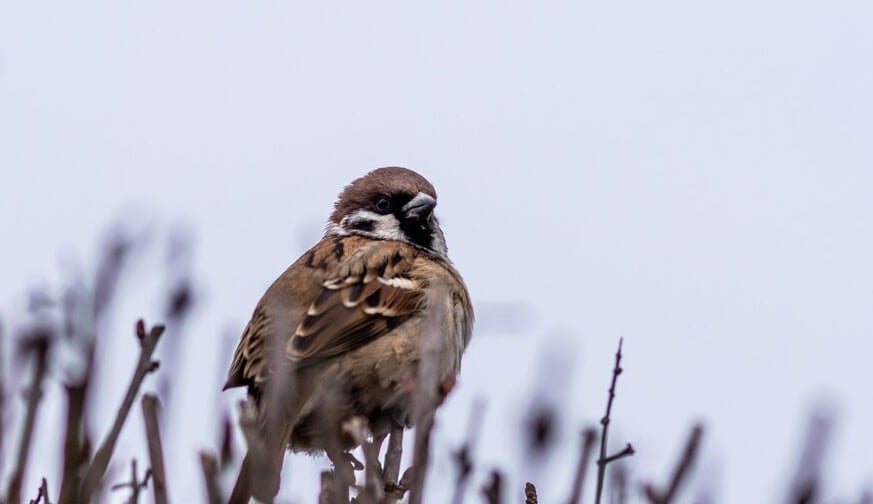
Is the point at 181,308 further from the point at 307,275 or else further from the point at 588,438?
the point at 307,275

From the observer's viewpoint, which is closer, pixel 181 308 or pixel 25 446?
pixel 25 446

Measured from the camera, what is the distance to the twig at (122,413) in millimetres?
1944

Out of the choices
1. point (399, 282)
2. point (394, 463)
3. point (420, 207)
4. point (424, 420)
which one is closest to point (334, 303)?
point (399, 282)

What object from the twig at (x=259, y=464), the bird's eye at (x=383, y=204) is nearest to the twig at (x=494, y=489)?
the twig at (x=259, y=464)

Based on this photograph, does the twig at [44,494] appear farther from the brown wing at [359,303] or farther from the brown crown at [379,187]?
the brown crown at [379,187]

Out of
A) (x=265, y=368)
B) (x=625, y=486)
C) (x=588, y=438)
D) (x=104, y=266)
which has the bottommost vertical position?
(x=265, y=368)

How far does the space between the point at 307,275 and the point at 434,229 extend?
99 cm

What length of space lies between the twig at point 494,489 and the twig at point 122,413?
0.56 m

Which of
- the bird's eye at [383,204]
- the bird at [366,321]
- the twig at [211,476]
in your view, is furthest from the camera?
the bird's eye at [383,204]

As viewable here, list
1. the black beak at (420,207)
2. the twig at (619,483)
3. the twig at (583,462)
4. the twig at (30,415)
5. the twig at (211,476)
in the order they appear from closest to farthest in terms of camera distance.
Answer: the twig at (211,476), the twig at (30,415), the twig at (583,462), the twig at (619,483), the black beak at (420,207)

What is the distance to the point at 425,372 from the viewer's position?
83.4 inches

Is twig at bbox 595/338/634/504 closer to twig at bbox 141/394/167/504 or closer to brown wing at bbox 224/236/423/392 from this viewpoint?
twig at bbox 141/394/167/504

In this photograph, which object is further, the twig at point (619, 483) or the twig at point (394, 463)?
the twig at point (394, 463)

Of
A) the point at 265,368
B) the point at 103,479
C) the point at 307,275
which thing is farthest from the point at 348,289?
the point at 103,479
